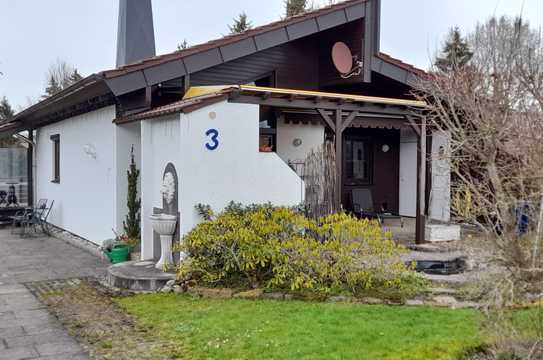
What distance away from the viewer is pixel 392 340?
4.80 m

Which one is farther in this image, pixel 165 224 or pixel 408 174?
pixel 408 174

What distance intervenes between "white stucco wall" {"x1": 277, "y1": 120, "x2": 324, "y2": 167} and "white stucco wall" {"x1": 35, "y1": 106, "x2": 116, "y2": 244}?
3577 millimetres

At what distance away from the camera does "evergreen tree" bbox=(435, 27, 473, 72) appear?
8816 mm

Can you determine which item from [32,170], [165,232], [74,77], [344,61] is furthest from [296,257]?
[74,77]

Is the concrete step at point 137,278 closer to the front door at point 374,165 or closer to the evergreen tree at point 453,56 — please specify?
the evergreen tree at point 453,56

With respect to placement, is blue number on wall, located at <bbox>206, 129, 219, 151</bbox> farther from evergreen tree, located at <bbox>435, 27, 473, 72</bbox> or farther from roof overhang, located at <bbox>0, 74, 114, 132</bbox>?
evergreen tree, located at <bbox>435, 27, 473, 72</bbox>

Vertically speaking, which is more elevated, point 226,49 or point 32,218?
point 226,49

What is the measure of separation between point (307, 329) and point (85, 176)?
331 inches

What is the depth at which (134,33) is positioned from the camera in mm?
14555

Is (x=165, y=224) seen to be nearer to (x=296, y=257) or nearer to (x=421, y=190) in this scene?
(x=296, y=257)

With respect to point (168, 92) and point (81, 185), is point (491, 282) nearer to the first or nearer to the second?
point (168, 92)

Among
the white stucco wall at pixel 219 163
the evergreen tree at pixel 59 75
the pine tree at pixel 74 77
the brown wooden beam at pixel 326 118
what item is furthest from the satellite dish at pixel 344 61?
the evergreen tree at pixel 59 75

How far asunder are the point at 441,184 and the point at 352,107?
4884mm

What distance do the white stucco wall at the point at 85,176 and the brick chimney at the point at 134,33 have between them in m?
2.66
